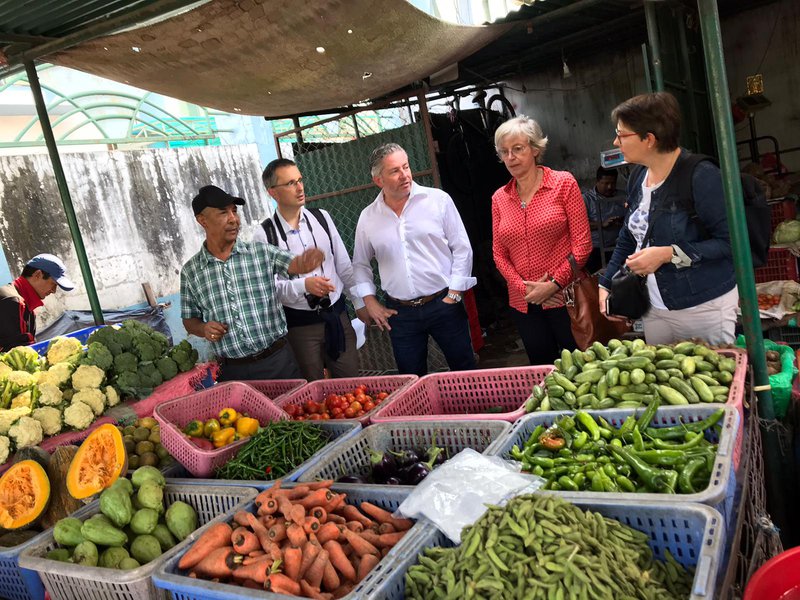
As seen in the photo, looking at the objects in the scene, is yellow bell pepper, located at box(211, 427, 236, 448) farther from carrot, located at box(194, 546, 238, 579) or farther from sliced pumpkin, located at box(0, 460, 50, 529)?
carrot, located at box(194, 546, 238, 579)

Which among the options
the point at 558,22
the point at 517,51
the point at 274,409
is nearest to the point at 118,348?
the point at 274,409

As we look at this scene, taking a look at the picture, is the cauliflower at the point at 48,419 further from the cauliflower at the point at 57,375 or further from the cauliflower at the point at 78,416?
the cauliflower at the point at 57,375

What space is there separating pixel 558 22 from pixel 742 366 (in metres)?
5.14

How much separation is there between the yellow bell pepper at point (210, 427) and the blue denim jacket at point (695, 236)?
2.27 metres

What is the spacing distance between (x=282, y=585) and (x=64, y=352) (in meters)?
2.97

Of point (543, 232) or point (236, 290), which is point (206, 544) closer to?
point (236, 290)

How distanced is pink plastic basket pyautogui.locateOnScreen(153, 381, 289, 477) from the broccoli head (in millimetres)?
876

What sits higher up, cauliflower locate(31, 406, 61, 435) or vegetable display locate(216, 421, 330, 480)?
cauliflower locate(31, 406, 61, 435)

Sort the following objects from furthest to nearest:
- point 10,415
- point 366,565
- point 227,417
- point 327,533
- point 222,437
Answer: point 10,415, point 227,417, point 222,437, point 327,533, point 366,565

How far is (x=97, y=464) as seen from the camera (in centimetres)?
259

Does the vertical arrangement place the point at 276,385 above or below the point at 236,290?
below

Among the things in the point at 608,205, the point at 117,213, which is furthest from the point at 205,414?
the point at 117,213

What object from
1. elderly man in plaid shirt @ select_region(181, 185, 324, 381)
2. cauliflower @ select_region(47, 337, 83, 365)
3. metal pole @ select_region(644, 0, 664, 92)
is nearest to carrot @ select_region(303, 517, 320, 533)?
elderly man in plaid shirt @ select_region(181, 185, 324, 381)

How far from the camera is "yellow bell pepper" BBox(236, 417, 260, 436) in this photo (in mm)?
2926
